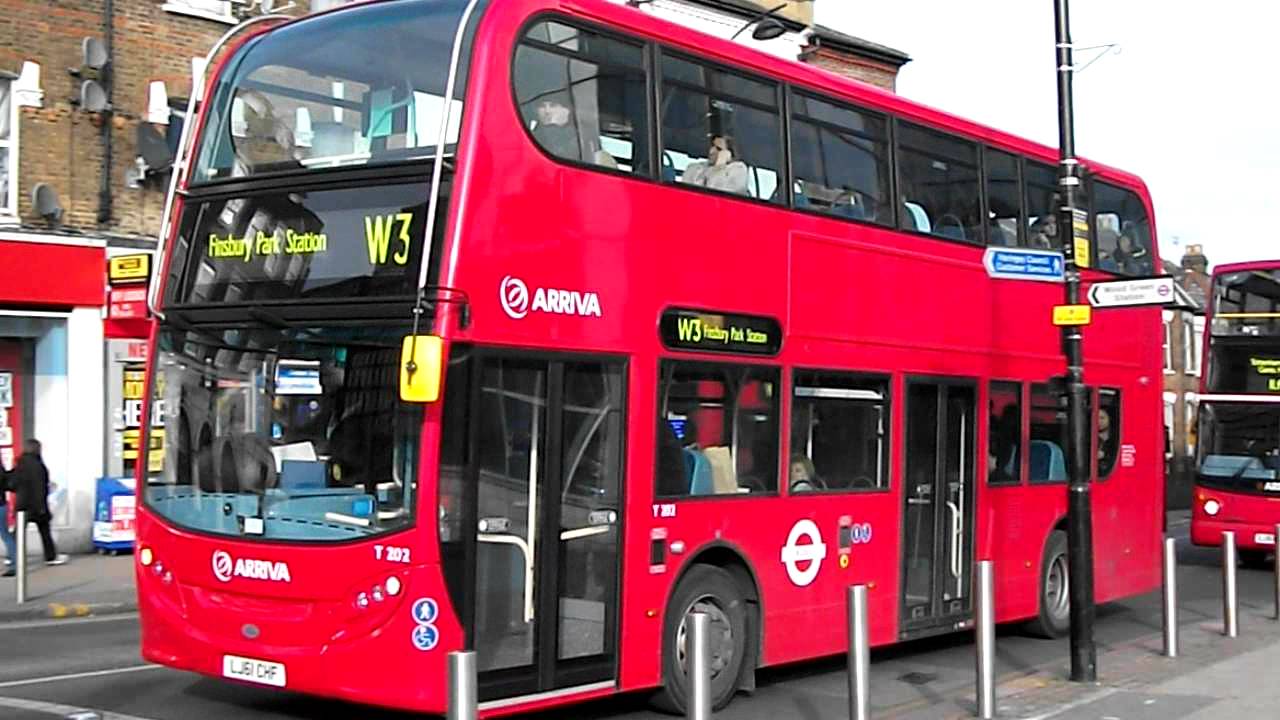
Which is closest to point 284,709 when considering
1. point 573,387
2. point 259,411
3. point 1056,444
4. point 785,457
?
point 259,411

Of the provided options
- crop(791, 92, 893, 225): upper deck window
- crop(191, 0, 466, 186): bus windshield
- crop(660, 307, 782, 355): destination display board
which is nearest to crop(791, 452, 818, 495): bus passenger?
crop(660, 307, 782, 355): destination display board

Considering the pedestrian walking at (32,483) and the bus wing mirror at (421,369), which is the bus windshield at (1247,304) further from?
the bus wing mirror at (421,369)

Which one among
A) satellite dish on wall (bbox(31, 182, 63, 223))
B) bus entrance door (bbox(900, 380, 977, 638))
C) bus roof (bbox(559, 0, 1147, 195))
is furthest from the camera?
satellite dish on wall (bbox(31, 182, 63, 223))

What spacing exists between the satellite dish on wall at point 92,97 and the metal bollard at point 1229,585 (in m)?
15.6

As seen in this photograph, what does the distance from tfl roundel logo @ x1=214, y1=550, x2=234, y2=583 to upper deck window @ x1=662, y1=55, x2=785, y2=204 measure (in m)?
3.73

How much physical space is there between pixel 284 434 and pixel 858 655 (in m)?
3.52

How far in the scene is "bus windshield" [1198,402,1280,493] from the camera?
74.2 feet

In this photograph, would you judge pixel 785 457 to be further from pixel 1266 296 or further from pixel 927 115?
pixel 1266 296

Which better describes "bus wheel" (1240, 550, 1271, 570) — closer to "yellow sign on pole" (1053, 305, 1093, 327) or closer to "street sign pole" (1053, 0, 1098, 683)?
"street sign pole" (1053, 0, 1098, 683)

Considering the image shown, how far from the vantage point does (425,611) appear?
27.3ft

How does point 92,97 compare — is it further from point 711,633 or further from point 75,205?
point 711,633

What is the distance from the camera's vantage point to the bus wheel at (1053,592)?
48.0 ft

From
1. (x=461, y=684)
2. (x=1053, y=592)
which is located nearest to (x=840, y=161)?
(x=1053, y=592)

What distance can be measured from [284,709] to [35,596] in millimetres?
8720
